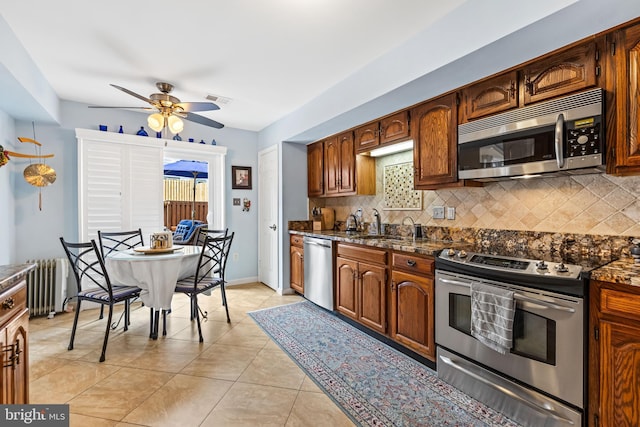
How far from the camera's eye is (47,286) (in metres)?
3.38

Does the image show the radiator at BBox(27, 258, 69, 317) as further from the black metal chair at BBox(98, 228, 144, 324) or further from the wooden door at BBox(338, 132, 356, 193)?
the wooden door at BBox(338, 132, 356, 193)

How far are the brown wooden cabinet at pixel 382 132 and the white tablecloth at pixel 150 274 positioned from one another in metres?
2.18

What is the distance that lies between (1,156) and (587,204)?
Answer: 163 inches

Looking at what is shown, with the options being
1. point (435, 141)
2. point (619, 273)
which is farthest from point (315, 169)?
point (619, 273)

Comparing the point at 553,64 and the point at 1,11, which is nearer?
the point at 553,64

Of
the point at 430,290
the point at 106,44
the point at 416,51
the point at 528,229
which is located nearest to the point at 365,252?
the point at 430,290

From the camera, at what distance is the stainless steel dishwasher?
339 centimetres

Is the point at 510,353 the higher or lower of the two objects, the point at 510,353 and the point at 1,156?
the lower

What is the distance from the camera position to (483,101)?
2.23 m

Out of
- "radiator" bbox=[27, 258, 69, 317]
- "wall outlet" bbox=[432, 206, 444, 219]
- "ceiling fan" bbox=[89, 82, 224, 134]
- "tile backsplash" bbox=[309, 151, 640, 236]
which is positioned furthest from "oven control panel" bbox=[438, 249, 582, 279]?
"radiator" bbox=[27, 258, 69, 317]

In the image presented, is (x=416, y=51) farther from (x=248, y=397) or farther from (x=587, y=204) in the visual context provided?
(x=248, y=397)

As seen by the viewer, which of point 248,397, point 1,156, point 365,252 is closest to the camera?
point 248,397

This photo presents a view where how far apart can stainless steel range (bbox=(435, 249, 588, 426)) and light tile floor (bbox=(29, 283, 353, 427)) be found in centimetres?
90

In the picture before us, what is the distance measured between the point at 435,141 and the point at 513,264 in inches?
47.1
